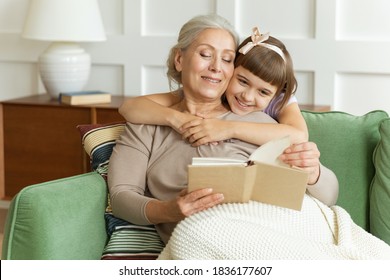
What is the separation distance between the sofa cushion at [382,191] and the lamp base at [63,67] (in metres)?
1.90

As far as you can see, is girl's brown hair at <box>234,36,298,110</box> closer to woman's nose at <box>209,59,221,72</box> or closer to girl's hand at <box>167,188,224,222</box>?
woman's nose at <box>209,59,221,72</box>

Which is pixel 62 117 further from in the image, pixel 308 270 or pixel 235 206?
pixel 308 270

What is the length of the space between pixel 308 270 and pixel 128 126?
77cm

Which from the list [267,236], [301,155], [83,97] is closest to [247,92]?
[301,155]

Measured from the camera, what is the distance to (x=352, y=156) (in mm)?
2371

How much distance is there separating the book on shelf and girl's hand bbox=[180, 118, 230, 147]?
1.56 meters

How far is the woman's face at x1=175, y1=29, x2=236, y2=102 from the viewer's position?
88.7 inches

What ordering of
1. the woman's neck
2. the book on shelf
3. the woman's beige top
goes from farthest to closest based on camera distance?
the book on shelf, the woman's neck, the woman's beige top

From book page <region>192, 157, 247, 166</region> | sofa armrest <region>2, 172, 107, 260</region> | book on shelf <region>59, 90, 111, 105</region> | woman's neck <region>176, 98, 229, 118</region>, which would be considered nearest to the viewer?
book page <region>192, 157, 247, 166</region>

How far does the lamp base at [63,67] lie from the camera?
3787 millimetres

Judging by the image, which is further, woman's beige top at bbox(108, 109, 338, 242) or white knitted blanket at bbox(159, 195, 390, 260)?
woman's beige top at bbox(108, 109, 338, 242)

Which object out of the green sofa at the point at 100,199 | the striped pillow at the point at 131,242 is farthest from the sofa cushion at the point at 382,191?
the striped pillow at the point at 131,242

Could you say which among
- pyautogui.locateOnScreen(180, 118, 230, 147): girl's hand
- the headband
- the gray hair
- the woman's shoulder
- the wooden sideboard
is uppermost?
→ the gray hair

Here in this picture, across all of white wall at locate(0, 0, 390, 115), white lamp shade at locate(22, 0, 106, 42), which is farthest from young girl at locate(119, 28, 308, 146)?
white lamp shade at locate(22, 0, 106, 42)
